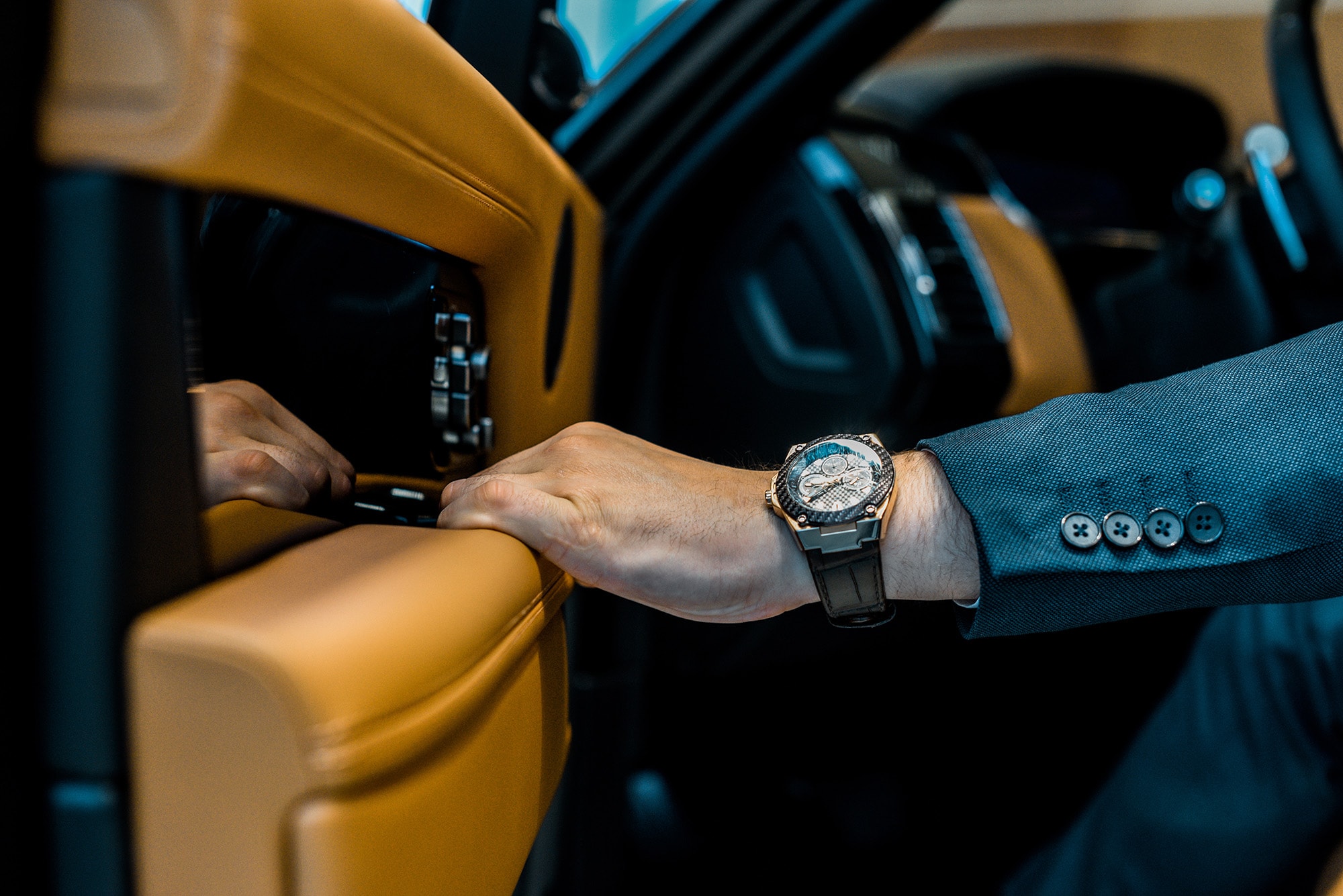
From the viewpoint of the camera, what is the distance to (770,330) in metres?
1.24

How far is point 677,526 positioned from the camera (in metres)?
0.57

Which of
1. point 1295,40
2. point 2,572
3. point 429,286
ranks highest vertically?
point 1295,40

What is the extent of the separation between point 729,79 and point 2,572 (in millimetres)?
823

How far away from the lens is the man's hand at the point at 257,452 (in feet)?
1.27

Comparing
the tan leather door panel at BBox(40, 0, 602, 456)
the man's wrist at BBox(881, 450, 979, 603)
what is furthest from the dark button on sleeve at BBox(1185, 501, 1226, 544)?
the tan leather door panel at BBox(40, 0, 602, 456)

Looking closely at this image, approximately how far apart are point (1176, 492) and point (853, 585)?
0.20 metres

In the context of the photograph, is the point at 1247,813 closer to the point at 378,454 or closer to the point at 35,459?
the point at 378,454

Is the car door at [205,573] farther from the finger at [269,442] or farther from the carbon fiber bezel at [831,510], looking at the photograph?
the carbon fiber bezel at [831,510]

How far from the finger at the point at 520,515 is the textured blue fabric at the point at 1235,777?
2.54 ft

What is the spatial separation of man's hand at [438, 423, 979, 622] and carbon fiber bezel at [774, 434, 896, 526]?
0.6 inches

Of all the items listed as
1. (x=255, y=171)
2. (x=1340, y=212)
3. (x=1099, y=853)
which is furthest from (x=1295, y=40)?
(x=255, y=171)

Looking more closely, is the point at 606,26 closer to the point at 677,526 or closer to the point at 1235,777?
the point at 677,526

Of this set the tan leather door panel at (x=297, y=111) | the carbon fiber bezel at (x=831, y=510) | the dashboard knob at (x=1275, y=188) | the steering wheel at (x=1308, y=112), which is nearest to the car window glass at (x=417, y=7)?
the tan leather door panel at (x=297, y=111)

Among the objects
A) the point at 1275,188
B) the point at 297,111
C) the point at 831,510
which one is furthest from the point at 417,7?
the point at 1275,188
